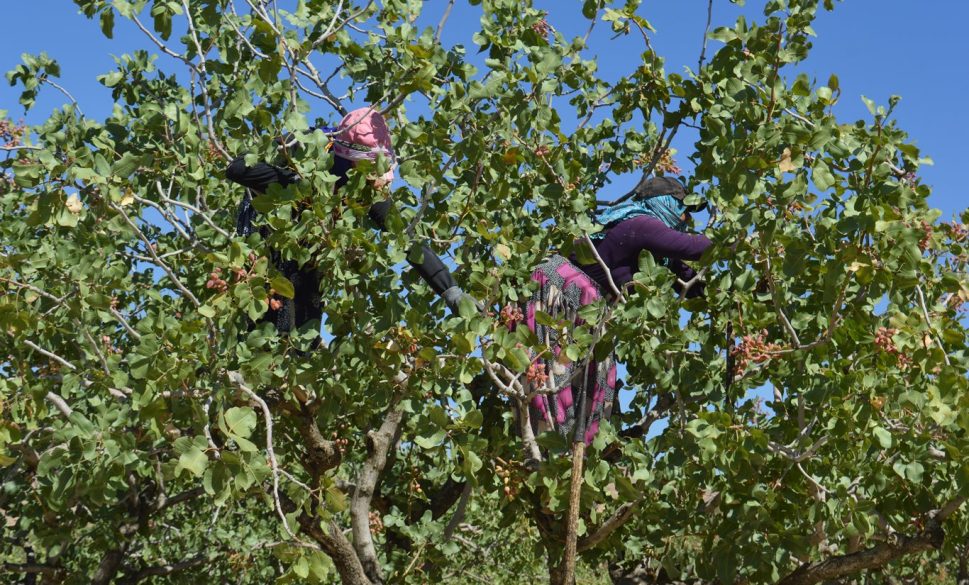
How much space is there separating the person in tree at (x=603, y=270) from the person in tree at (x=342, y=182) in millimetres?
619

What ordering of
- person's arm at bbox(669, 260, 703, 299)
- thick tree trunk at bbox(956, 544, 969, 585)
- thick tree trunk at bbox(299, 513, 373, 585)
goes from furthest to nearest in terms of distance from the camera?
1. thick tree trunk at bbox(956, 544, 969, 585)
2. person's arm at bbox(669, 260, 703, 299)
3. thick tree trunk at bbox(299, 513, 373, 585)

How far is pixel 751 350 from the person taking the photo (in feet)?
13.5

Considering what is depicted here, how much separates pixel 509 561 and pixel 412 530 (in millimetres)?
3654

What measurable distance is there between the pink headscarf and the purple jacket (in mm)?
1162

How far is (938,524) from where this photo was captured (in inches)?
171

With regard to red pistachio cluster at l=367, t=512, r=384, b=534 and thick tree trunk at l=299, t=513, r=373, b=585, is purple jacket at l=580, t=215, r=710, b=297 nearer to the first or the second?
red pistachio cluster at l=367, t=512, r=384, b=534

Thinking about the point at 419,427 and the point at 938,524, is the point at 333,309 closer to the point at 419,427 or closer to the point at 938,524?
the point at 419,427

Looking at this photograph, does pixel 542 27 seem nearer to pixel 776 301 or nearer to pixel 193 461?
pixel 776 301

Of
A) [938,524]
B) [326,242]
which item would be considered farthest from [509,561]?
[326,242]

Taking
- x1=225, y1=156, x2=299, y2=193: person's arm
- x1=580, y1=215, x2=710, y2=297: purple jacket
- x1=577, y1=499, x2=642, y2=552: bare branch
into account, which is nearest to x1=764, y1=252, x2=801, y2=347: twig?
x1=580, y1=215, x2=710, y2=297: purple jacket

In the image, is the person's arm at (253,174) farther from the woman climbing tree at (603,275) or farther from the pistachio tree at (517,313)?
the woman climbing tree at (603,275)

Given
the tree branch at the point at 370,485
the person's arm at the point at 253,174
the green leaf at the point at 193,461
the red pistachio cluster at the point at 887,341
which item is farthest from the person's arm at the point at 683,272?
the green leaf at the point at 193,461

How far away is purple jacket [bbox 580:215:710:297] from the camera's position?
4.85 meters

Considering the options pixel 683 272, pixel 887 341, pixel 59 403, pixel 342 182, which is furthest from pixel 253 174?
pixel 887 341
